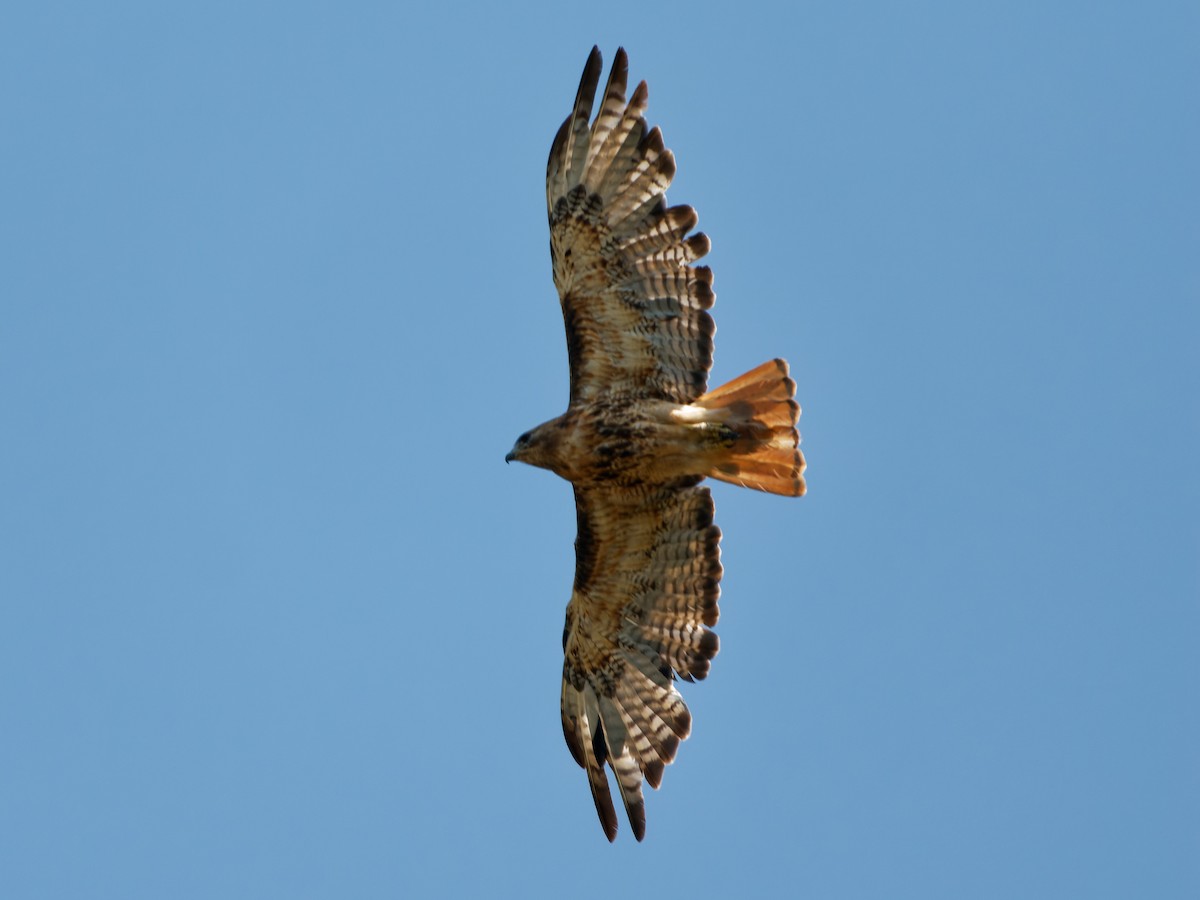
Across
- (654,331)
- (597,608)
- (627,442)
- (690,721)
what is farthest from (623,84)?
(690,721)

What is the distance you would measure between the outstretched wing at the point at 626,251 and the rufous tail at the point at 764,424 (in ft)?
1.13

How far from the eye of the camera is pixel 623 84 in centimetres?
1095

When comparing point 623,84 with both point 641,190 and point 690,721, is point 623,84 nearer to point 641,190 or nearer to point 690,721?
point 641,190

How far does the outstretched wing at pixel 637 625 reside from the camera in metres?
11.2

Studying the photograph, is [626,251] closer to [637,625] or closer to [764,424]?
[764,424]

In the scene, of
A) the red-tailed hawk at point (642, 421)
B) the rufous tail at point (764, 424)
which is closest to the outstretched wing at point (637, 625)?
the red-tailed hawk at point (642, 421)

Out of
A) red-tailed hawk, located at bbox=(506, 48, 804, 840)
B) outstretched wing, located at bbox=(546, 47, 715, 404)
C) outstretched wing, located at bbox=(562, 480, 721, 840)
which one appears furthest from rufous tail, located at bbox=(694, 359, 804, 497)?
outstretched wing, located at bbox=(562, 480, 721, 840)

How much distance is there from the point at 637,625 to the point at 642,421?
152 centimetres

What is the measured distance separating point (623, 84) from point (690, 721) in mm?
4043

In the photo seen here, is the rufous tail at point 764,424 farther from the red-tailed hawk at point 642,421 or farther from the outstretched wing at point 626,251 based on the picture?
the outstretched wing at point 626,251

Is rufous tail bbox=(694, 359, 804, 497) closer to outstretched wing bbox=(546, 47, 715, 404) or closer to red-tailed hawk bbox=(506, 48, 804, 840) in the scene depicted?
red-tailed hawk bbox=(506, 48, 804, 840)

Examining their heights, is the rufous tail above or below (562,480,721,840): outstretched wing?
above

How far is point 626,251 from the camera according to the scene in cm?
1085

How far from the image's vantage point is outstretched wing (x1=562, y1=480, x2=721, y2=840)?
11.2 m
